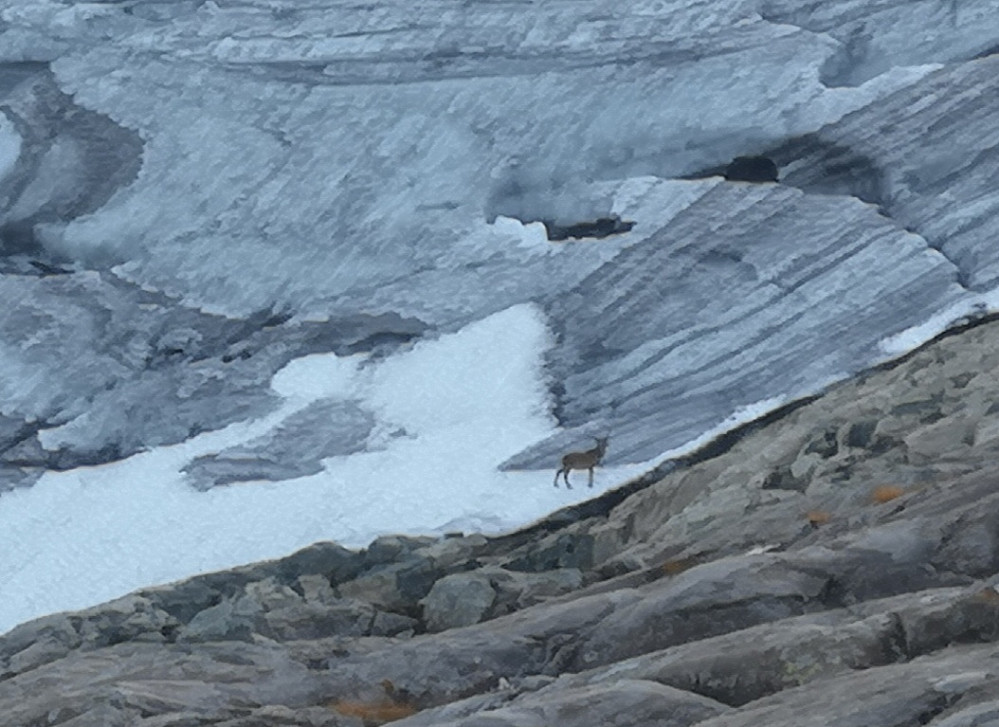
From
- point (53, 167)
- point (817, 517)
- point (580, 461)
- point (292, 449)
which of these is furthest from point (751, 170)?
point (53, 167)

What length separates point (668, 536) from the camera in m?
16.7

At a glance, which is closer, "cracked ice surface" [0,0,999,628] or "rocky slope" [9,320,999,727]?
"rocky slope" [9,320,999,727]

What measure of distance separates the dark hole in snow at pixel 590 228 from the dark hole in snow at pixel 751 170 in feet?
7.17

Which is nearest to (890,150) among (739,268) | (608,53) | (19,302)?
(739,268)

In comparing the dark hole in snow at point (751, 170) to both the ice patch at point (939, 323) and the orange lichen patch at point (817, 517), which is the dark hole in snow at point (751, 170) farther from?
the orange lichen patch at point (817, 517)

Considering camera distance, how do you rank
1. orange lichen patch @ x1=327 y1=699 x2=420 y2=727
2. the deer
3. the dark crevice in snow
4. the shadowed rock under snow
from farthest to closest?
the dark crevice in snow → the shadowed rock under snow → the deer → orange lichen patch @ x1=327 y1=699 x2=420 y2=727

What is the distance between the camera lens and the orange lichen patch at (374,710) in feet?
42.9

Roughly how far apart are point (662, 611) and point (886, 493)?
3344mm

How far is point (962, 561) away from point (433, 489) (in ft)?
33.0

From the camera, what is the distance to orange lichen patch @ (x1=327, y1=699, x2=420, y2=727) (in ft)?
42.9

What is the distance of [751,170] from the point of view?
25.8 meters

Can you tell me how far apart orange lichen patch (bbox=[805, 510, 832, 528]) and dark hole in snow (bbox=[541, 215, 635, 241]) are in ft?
36.4

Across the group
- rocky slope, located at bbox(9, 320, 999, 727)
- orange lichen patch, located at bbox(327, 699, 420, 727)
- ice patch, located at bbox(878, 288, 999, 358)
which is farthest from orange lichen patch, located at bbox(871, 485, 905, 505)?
ice patch, located at bbox(878, 288, 999, 358)

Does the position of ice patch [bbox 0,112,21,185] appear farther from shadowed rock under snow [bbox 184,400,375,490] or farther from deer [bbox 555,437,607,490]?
deer [bbox 555,437,607,490]
